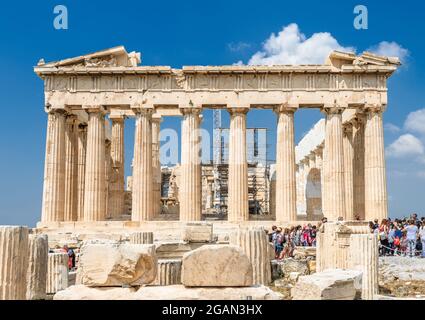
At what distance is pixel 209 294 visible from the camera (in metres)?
8.09

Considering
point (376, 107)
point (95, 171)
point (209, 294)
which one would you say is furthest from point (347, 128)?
point (209, 294)

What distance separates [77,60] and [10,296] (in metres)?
21.4

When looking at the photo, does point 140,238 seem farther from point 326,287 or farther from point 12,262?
point 326,287

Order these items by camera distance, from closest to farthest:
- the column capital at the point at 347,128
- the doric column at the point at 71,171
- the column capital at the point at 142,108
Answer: the column capital at the point at 142,108, the doric column at the point at 71,171, the column capital at the point at 347,128

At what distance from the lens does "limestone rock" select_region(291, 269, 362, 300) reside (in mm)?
9734

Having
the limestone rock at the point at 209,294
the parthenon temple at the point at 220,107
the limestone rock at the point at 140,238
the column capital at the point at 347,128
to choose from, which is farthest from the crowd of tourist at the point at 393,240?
the column capital at the point at 347,128

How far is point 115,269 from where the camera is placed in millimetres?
8586

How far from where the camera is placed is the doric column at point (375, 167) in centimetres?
2828

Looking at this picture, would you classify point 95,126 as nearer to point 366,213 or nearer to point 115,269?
point 366,213

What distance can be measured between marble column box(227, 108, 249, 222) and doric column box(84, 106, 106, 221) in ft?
22.9

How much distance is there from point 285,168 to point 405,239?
37.2ft

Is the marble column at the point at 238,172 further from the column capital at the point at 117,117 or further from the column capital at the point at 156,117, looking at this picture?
the column capital at the point at 117,117

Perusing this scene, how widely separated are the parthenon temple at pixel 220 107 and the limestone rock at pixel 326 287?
1753cm
